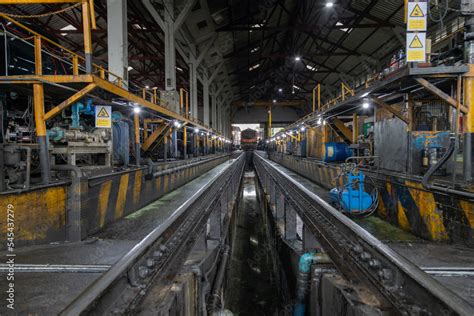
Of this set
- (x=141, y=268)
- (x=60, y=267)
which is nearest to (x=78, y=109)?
(x=60, y=267)

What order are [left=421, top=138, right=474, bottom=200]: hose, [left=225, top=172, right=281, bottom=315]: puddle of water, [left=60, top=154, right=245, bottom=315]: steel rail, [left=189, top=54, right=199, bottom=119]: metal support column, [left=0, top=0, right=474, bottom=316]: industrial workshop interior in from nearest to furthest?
[left=60, top=154, right=245, bottom=315]: steel rail → [left=0, top=0, right=474, bottom=316]: industrial workshop interior → [left=421, top=138, right=474, bottom=200]: hose → [left=225, top=172, right=281, bottom=315]: puddle of water → [left=189, top=54, right=199, bottom=119]: metal support column

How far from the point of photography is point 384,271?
1.78 metres

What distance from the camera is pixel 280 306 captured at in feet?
15.3

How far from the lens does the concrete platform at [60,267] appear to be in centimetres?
198

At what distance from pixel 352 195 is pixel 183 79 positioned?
2056 centimetres

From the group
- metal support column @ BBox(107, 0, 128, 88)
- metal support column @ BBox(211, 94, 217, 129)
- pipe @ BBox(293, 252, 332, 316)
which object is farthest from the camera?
metal support column @ BBox(211, 94, 217, 129)

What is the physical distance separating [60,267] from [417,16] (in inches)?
256

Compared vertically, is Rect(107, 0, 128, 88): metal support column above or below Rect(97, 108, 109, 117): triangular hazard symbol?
above

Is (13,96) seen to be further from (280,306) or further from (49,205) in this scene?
(280,306)

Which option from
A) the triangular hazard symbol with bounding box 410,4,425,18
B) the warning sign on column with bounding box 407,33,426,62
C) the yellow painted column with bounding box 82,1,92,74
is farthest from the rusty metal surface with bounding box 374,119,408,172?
the yellow painted column with bounding box 82,1,92,74

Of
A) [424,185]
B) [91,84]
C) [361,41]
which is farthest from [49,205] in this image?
[361,41]

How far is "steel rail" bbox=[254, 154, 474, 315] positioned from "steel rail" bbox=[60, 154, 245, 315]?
158cm

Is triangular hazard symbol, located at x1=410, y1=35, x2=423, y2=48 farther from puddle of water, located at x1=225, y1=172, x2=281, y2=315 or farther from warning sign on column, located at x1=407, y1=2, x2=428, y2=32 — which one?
puddle of water, located at x1=225, y1=172, x2=281, y2=315

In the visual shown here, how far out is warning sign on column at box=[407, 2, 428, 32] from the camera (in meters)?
4.32
